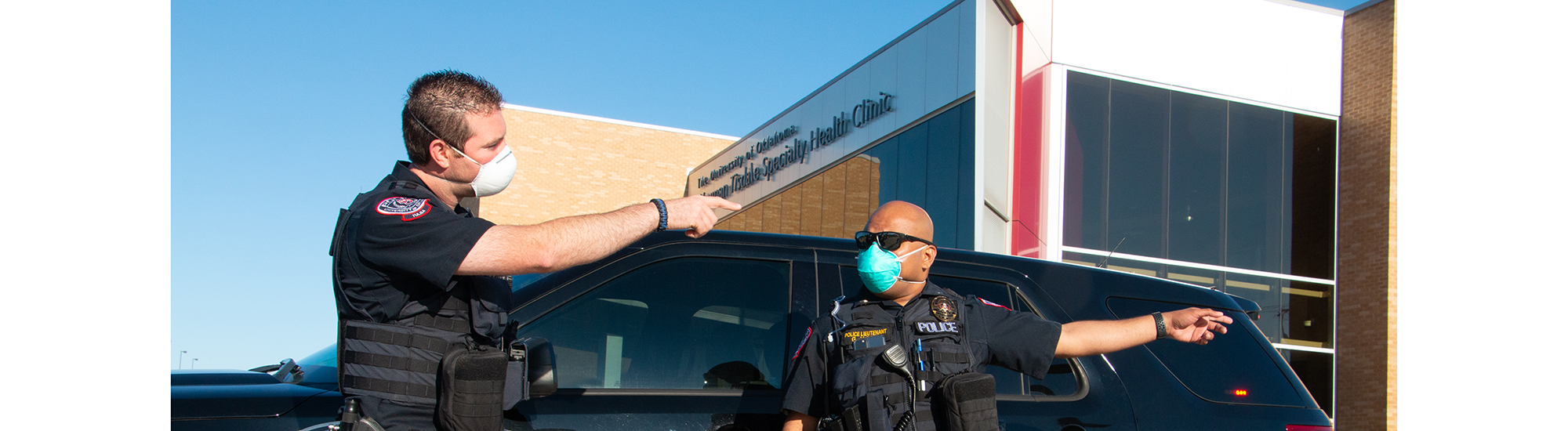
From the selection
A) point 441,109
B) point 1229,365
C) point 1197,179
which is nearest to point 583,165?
point 1197,179

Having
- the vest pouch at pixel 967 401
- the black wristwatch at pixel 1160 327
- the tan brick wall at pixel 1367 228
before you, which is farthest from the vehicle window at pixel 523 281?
the tan brick wall at pixel 1367 228

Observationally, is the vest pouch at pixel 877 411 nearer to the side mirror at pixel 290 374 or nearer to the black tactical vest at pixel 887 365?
the black tactical vest at pixel 887 365

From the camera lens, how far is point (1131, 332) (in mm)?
2508

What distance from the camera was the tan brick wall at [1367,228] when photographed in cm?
1375

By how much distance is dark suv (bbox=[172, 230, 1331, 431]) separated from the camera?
2.82m

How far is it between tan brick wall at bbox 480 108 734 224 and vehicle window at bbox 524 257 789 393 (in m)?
26.3

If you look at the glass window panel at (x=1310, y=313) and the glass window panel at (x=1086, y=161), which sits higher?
the glass window panel at (x=1086, y=161)

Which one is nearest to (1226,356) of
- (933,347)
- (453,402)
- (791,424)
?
(933,347)

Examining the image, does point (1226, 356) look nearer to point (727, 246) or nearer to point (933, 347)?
point (933, 347)

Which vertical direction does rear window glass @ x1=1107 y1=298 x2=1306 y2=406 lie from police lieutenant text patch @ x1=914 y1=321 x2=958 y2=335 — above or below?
below

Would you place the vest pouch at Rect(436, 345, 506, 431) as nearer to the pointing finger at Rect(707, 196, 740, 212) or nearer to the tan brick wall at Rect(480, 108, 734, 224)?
the pointing finger at Rect(707, 196, 740, 212)

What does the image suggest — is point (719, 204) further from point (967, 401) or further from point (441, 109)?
point (967, 401)

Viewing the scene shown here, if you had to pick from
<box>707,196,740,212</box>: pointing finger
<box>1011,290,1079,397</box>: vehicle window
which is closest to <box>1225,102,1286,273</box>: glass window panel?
<box>1011,290,1079,397</box>: vehicle window

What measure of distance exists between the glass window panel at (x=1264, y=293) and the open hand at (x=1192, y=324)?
12.8m
